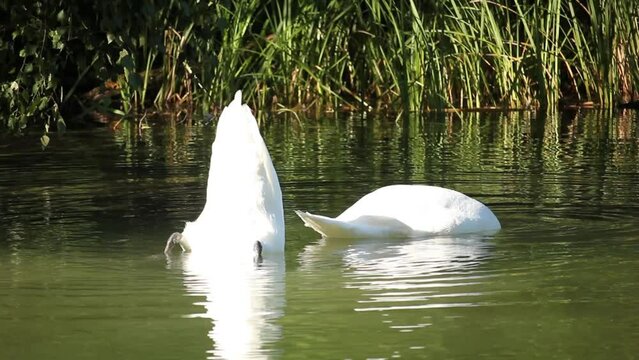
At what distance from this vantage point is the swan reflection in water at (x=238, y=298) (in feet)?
15.3

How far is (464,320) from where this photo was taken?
16.1 ft

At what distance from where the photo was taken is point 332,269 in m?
6.13

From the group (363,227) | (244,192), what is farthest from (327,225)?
(244,192)

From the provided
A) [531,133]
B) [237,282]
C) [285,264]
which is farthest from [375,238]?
[531,133]

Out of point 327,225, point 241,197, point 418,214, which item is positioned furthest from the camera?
point 418,214

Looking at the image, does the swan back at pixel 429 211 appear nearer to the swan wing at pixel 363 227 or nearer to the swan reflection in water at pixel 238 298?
the swan wing at pixel 363 227

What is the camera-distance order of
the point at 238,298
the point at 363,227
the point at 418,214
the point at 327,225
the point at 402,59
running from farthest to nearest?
the point at 402,59
the point at 418,214
the point at 363,227
the point at 327,225
the point at 238,298

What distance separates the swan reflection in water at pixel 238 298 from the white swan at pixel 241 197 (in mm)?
83

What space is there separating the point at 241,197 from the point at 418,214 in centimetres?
122

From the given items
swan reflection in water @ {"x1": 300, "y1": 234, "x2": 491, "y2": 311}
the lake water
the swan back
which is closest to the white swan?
the lake water

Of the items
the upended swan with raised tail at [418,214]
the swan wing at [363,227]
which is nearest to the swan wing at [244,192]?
the swan wing at [363,227]

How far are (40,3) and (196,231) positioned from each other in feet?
4.81

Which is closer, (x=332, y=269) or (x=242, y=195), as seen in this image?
(x=332, y=269)

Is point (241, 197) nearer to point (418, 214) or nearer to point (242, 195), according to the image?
point (242, 195)
